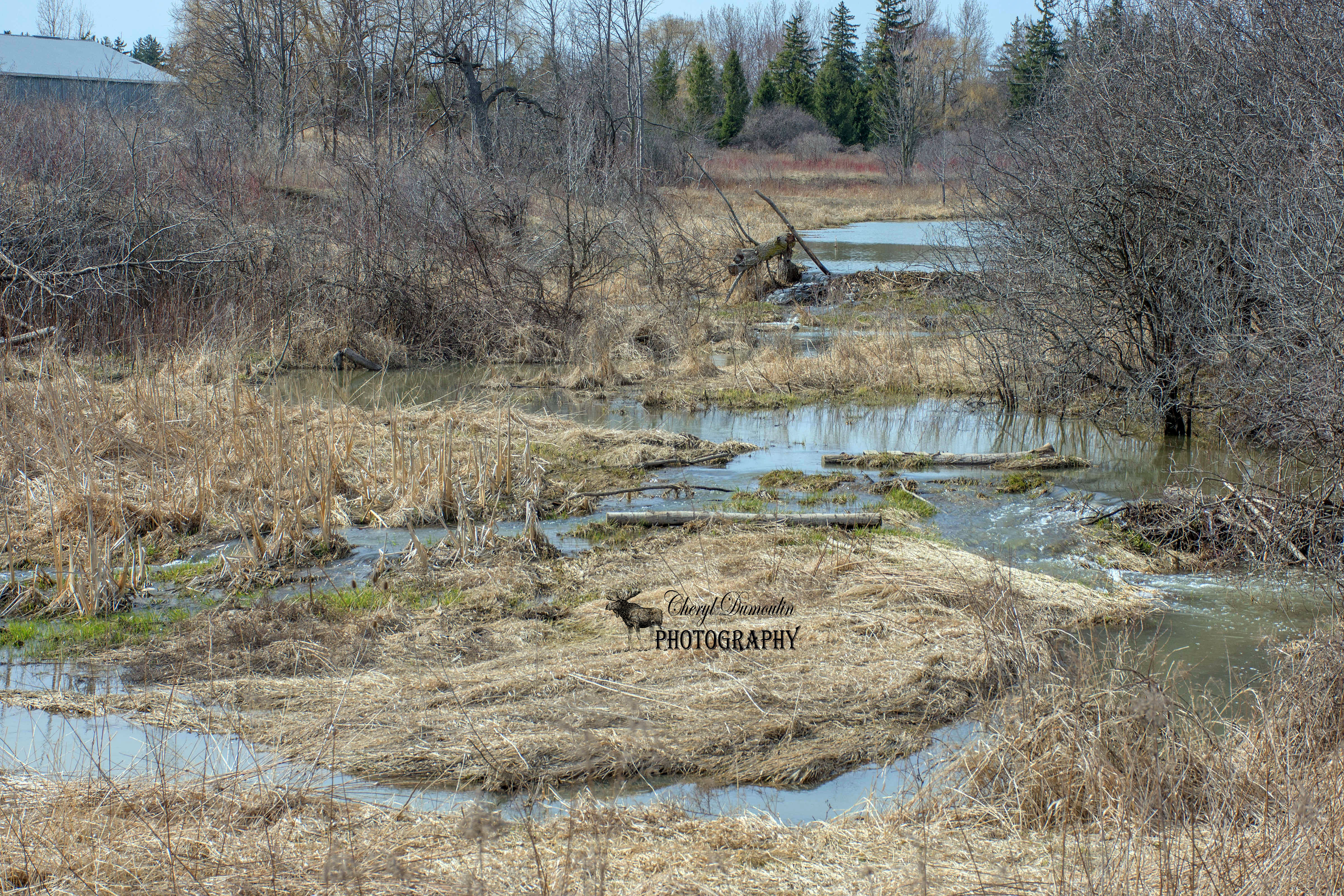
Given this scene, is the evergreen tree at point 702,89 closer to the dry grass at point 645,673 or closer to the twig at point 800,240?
the twig at point 800,240

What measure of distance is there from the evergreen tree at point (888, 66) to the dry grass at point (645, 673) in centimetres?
5204

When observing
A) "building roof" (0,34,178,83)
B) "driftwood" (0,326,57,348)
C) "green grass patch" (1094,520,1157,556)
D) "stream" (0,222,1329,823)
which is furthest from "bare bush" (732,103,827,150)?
"green grass patch" (1094,520,1157,556)

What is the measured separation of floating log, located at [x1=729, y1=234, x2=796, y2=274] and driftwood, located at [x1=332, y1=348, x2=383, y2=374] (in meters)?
8.64

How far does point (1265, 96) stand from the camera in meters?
9.93

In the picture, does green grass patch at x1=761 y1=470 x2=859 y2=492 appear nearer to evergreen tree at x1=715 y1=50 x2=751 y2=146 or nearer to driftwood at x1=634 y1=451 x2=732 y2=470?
driftwood at x1=634 y1=451 x2=732 y2=470

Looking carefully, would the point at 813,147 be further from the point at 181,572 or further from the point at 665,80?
the point at 181,572

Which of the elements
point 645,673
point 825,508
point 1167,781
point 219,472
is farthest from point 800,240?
point 1167,781

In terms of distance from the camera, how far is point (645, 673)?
5555mm

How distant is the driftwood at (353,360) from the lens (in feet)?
52.5

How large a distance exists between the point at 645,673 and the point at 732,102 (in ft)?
204

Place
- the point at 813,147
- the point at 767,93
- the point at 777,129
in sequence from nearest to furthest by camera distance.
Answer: the point at 813,147
the point at 777,129
the point at 767,93

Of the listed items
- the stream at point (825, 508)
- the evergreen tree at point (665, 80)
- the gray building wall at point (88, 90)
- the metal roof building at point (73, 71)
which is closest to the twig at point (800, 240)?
the stream at point (825, 508)

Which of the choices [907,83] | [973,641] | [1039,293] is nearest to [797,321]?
[1039,293]

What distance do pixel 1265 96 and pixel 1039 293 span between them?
293 cm
